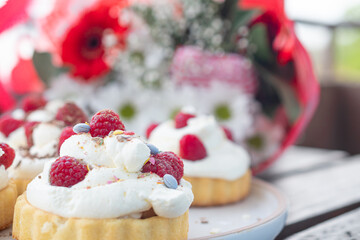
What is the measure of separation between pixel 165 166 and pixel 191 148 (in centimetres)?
38

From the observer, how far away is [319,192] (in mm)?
1412

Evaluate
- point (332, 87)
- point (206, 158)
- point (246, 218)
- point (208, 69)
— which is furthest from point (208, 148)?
point (332, 87)

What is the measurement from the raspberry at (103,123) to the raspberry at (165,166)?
0.11 meters

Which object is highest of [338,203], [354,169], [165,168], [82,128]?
[82,128]

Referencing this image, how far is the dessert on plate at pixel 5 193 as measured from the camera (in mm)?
933

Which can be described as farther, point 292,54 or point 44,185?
point 292,54

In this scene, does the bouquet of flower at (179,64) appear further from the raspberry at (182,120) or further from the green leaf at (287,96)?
the raspberry at (182,120)

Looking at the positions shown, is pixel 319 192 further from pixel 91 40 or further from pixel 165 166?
pixel 91 40

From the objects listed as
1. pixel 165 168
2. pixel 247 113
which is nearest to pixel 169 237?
pixel 165 168

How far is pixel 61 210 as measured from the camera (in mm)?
779

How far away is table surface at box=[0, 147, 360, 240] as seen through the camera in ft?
3.48

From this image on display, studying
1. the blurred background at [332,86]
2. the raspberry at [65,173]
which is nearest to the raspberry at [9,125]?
the raspberry at [65,173]

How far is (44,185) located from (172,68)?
91 centimetres

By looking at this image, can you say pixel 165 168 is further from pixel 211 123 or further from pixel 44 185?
pixel 211 123
